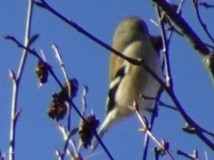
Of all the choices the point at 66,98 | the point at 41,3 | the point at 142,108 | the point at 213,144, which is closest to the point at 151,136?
the point at 66,98

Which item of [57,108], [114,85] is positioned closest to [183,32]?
[57,108]

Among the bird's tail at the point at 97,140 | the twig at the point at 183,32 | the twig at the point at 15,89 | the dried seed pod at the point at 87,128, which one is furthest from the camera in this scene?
the dried seed pod at the point at 87,128

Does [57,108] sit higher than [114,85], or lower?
lower

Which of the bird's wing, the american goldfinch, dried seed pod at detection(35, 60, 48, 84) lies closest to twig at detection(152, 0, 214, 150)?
dried seed pod at detection(35, 60, 48, 84)

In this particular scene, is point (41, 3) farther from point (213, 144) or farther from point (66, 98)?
point (66, 98)

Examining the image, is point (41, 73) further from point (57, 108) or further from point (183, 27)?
point (183, 27)

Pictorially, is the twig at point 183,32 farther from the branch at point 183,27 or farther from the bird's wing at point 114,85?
the bird's wing at point 114,85

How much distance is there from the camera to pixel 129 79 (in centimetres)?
570

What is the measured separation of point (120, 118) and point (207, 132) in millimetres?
3716

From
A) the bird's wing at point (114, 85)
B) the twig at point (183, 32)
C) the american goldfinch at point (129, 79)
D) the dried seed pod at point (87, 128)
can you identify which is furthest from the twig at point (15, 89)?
the bird's wing at point (114, 85)

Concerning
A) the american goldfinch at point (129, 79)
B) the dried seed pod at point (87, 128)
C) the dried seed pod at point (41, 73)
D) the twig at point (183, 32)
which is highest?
the american goldfinch at point (129, 79)

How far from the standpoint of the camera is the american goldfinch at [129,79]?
543 cm

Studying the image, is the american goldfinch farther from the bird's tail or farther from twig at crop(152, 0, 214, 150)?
twig at crop(152, 0, 214, 150)

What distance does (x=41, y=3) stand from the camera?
6.02 ft
